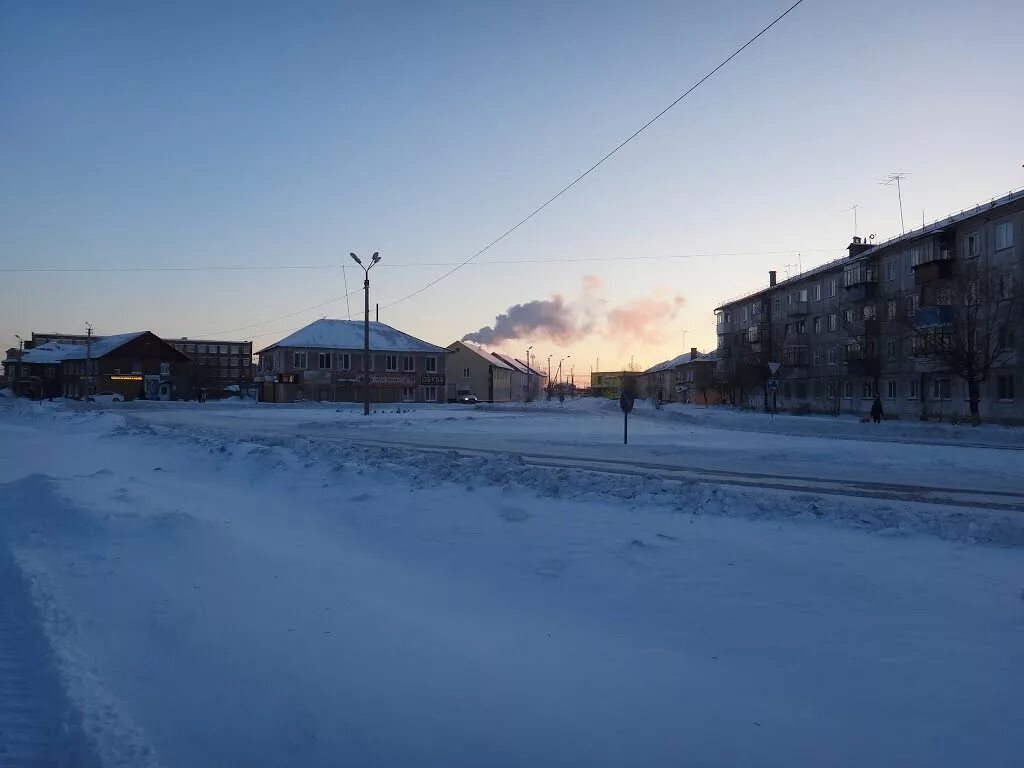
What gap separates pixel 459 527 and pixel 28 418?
108 ft

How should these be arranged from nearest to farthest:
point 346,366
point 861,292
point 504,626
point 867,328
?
1. point 504,626
2. point 867,328
3. point 861,292
4. point 346,366

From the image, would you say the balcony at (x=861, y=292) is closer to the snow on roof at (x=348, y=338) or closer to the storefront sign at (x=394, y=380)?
the snow on roof at (x=348, y=338)

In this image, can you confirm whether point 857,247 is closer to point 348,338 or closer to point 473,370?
point 348,338

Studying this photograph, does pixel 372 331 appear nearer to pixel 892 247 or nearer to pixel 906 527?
pixel 892 247

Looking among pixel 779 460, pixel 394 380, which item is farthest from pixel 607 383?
pixel 779 460

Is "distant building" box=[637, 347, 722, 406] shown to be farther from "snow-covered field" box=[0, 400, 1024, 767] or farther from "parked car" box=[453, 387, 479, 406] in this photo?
"snow-covered field" box=[0, 400, 1024, 767]

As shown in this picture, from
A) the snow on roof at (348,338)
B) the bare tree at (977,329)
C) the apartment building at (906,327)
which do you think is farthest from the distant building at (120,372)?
the bare tree at (977,329)

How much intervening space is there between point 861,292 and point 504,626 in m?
52.8

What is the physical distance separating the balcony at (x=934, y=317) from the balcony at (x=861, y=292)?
8037 mm

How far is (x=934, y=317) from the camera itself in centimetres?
4003

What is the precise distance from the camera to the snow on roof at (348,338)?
247 feet

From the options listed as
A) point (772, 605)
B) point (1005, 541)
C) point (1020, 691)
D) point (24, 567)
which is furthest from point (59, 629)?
point (1005, 541)

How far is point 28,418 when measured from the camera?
3303cm

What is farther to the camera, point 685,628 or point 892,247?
point 892,247
